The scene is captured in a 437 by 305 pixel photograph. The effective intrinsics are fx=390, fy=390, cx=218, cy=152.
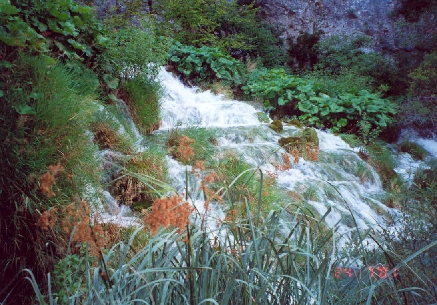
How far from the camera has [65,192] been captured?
8.75 feet

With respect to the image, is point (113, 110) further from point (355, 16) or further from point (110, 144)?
point (355, 16)

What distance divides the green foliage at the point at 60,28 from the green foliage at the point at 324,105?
5675 mm

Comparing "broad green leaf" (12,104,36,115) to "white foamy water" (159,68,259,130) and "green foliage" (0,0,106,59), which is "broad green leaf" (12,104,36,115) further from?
"white foamy water" (159,68,259,130)

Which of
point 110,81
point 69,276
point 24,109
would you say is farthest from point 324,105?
point 69,276

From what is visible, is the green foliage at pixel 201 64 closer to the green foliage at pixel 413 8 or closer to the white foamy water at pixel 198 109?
the white foamy water at pixel 198 109

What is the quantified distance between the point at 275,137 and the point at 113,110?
348 cm

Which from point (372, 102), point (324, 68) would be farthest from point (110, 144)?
point (324, 68)

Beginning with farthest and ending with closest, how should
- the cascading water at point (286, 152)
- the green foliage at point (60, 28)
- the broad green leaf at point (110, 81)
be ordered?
1. the cascading water at point (286, 152)
2. the broad green leaf at point (110, 81)
3. the green foliage at point (60, 28)

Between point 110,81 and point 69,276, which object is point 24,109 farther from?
point 110,81

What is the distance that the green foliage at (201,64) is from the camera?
395 inches

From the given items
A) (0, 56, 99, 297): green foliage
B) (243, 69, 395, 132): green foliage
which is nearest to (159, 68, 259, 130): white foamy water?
(243, 69, 395, 132): green foliage

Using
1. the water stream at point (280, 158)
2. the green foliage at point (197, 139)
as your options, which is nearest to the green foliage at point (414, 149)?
the water stream at point (280, 158)

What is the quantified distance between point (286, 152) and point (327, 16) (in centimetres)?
1086

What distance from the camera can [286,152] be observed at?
544cm
